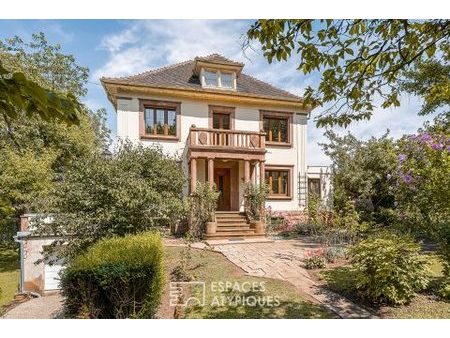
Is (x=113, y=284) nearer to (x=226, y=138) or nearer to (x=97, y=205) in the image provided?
(x=97, y=205)

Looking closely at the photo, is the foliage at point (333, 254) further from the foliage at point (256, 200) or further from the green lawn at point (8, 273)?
A: the green lawn at point (8, 273)

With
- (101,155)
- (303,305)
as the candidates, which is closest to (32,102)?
(303,305)

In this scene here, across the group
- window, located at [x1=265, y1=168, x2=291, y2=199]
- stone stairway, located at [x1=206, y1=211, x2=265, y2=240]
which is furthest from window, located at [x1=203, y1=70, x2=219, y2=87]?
stone stairway, located at [x1=206, y1=211, x2=265, y2=240]

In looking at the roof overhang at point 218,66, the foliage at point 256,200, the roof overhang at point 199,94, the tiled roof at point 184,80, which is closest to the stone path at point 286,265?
the foliage at point 256,200

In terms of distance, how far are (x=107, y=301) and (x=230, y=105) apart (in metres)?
8.70

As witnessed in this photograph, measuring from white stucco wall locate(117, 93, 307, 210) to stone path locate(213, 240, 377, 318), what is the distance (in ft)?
12.0

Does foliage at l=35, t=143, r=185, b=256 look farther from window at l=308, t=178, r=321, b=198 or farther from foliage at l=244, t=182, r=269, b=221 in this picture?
window at l=308, t=178, r=321, b=198

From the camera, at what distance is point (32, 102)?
1.47 metres

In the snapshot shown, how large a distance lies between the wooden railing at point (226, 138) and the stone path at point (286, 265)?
3.55 m

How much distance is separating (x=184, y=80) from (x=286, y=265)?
25.0 feet

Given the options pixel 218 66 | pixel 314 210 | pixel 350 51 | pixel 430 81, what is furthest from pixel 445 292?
pixel 218 66

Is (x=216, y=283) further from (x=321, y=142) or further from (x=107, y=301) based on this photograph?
(x=321, y=142)

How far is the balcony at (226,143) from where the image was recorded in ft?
32.0

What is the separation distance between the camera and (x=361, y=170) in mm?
10266
